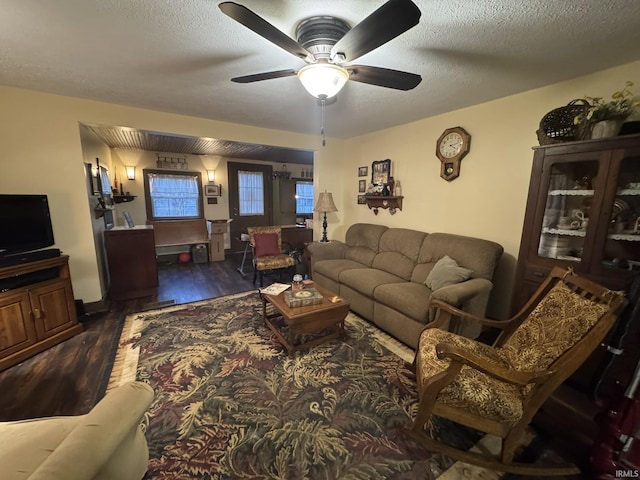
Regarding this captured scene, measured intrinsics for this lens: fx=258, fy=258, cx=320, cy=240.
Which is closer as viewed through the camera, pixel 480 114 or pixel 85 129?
pixel 480 114

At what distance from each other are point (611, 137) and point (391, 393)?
2.24 meters

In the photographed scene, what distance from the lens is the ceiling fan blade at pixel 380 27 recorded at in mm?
983

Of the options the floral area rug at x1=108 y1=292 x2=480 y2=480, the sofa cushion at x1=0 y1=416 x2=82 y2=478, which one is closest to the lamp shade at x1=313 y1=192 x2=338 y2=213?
the floral area rug at x1=108 y1=292 x2=480 y2=480

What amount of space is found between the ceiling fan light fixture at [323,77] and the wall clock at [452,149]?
6.56 ft

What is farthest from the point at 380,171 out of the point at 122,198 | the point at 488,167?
the point at 122,198

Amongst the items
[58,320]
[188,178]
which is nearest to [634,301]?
[58,320]

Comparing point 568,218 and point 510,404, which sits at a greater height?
point 568,218

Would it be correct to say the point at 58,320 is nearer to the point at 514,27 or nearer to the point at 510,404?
the point at 510,404

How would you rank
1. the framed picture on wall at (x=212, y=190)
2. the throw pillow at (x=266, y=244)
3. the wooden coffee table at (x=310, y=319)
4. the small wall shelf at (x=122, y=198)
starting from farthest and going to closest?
the framed picture on wall at (x=212, y=190) → the small wall shelf at (x=122, y=198) → the throw pillow at (x=266, y=244) → the wooden coffee table at (x=310, y=319)

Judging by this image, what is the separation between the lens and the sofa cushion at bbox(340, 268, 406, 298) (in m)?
2.87

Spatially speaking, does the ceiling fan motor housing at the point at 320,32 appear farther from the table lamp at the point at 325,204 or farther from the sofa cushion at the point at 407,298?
the table lamp at the point at 325,204

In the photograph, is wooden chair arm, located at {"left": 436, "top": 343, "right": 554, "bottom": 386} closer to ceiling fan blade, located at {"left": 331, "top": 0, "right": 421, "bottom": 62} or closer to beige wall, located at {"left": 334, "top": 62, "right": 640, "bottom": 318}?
ceiling fan blade, located at {"left": 331, "top": 0, "right": 421, "bottom": 62}

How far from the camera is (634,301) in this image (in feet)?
4.52

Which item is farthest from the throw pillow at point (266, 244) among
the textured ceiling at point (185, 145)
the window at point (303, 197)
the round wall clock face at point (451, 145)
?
the window at point (303, 197)
